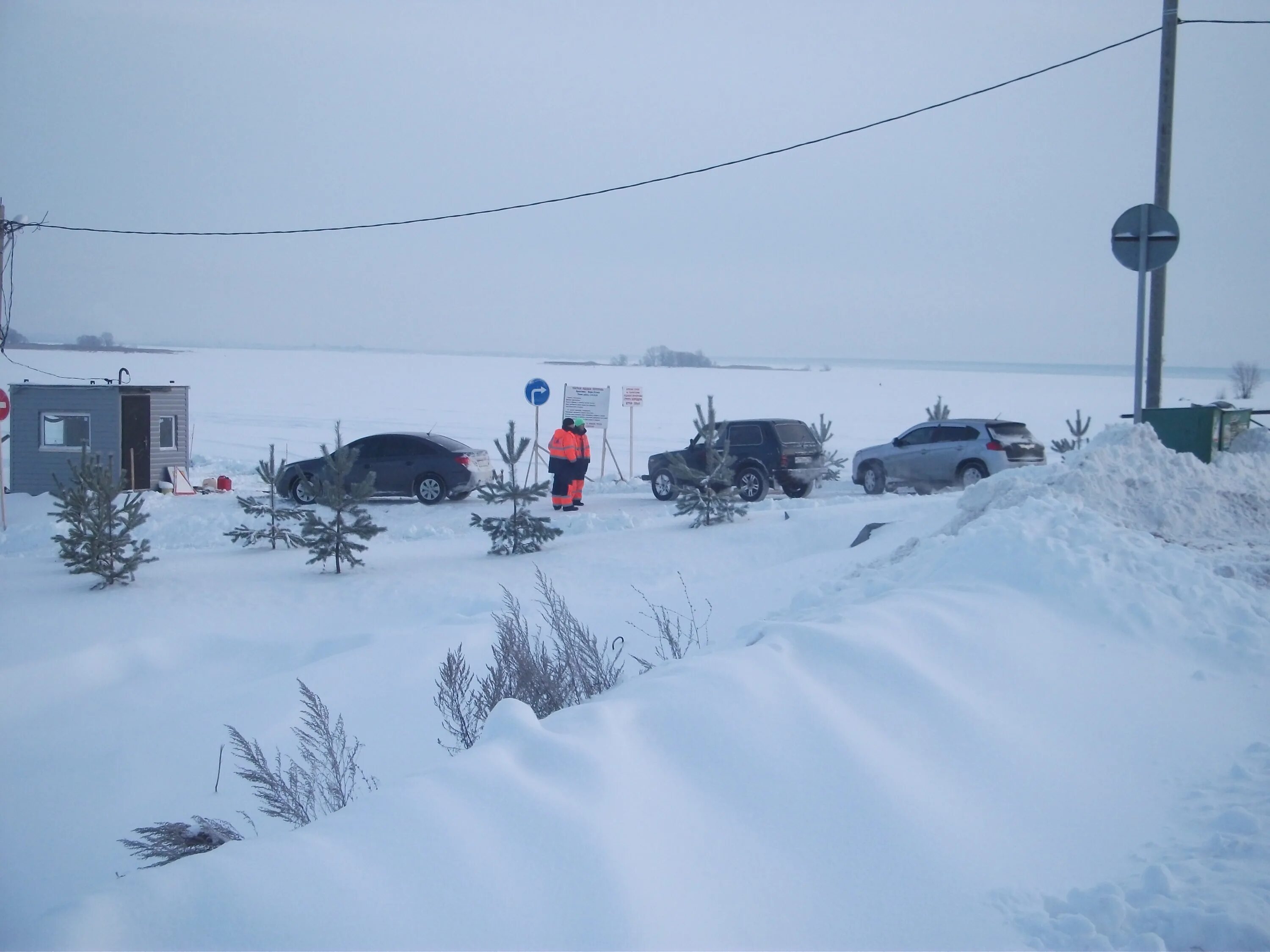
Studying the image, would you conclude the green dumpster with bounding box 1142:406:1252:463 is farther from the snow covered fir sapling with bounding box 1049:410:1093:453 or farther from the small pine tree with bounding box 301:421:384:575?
the snow covered fir sapling with bounding box 1049:410:1093:453

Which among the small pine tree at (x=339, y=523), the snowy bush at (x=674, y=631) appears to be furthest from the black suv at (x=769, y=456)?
the snowy bush at (x=674, y=631)

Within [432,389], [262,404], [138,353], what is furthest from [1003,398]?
[138,353]

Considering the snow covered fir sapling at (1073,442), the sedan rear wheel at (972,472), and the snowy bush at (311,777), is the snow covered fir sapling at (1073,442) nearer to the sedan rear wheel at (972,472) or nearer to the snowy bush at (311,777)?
the sedan rear wheel at (972,472)

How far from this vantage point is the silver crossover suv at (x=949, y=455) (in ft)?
63.7

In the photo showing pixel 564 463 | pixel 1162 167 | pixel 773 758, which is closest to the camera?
pixel 773 758

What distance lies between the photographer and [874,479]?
2180 cm

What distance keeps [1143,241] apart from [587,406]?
1585 centimetres

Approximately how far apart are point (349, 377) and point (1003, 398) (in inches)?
2111

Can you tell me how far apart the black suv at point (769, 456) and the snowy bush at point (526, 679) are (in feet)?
41.4

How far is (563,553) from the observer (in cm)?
1505

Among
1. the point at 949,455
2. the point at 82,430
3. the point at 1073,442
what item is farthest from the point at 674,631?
the point at 1073,442

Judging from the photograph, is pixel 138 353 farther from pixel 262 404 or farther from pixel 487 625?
pixel 487 625

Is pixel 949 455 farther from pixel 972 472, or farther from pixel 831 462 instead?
pixel 831 462

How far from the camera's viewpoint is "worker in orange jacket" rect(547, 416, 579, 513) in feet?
63.6
